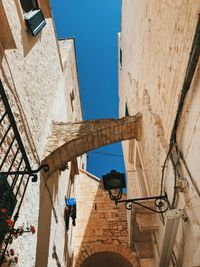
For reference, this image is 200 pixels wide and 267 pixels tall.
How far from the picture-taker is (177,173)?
3.09m

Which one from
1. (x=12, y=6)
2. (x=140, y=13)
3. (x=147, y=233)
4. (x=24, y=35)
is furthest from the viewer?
(x=140, y=13)

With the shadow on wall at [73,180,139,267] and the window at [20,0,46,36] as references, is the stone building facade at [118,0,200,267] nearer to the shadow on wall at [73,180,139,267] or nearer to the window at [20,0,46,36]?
the window at [20,0,46,36]

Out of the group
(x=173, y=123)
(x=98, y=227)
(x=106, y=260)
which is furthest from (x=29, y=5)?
(x=106, y=260)

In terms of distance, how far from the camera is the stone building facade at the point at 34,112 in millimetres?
3344

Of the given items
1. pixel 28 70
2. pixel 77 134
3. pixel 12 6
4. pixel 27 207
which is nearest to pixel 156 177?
pixel 77 134

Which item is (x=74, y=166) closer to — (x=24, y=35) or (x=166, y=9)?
(x=24, y=35)

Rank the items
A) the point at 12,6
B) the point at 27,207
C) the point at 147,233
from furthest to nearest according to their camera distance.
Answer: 1. the point at 147,233
2. the point at 12,6
3. the point at 27,207

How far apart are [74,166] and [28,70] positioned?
5.75 metres

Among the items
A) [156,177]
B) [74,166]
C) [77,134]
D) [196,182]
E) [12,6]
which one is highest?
[74,166]

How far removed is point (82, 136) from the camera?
5.54 metres

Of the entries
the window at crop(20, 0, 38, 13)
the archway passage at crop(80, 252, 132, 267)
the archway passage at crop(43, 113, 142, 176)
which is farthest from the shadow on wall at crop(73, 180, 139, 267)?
the window at crop(20, 0, 38, 13)

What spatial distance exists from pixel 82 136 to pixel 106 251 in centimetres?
485

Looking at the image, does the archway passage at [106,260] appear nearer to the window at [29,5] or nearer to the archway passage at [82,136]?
the archway passage at [82,136]

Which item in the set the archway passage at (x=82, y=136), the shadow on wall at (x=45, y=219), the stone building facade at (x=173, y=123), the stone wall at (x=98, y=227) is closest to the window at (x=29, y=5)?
the stone building facade at (x=173, y=123)
